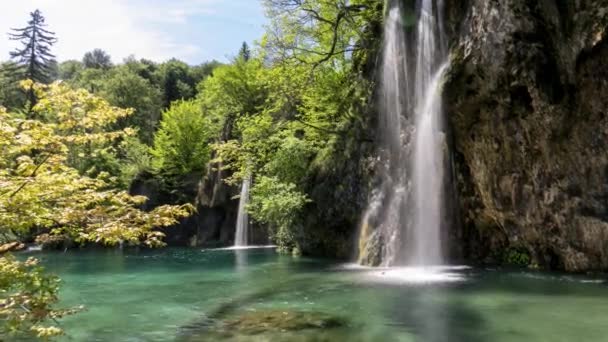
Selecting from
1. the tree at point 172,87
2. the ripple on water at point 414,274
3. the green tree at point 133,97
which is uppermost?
the tree at point 172,87

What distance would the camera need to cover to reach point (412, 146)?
1775 centimetres

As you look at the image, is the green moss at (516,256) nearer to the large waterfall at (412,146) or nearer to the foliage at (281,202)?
the large waterfall at (412,146)

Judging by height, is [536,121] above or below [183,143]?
below

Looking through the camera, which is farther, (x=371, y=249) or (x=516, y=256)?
(x=371, y=249)

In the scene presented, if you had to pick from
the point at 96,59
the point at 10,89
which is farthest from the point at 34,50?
the point at 96,59

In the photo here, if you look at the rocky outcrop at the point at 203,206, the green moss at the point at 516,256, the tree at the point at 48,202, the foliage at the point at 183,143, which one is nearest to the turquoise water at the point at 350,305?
the green moss at the point at 516,256

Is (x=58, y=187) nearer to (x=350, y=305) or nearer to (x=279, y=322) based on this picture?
(x=279, y=322)

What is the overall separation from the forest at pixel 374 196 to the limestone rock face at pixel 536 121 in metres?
0.05

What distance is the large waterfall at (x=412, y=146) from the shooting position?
16.9 metres

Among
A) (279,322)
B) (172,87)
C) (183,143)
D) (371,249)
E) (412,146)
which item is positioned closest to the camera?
(279,322)

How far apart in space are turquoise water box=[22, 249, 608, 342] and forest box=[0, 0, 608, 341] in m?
0.07

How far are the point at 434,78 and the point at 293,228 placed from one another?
9.30 m

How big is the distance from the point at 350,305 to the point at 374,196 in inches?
365

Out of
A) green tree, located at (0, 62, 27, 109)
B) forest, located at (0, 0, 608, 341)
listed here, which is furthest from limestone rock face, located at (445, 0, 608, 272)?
green tree, located at (0, 62, 27, 109)
